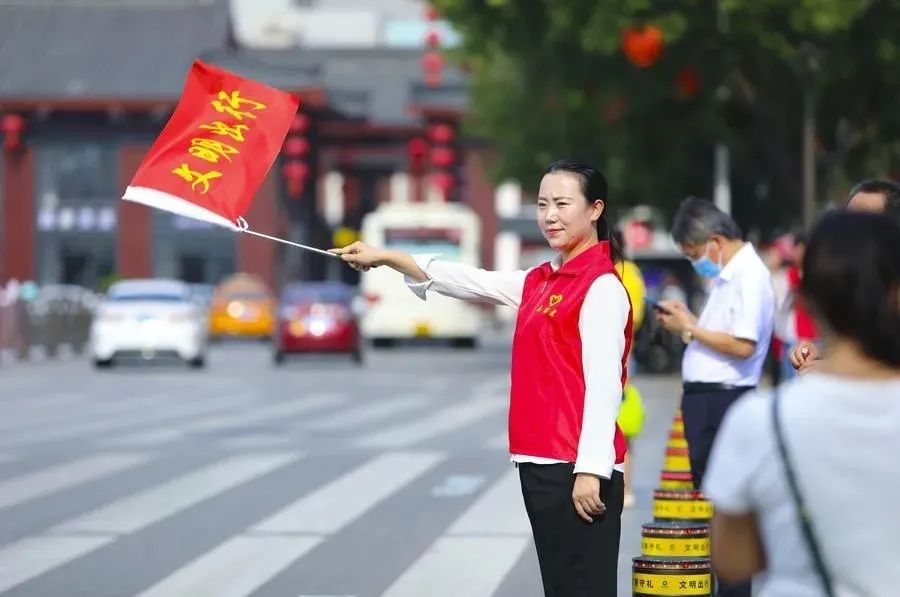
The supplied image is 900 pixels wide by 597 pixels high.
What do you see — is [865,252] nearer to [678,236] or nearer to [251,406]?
[678,236]

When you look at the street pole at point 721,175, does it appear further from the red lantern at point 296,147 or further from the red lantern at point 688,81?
the red lantern at point 296,147

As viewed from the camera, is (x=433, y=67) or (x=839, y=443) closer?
(x=839, y=443)

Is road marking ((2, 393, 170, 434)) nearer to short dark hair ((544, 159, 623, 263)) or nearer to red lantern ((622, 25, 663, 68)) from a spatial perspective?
red lantern ((622, 25, 663, 68))

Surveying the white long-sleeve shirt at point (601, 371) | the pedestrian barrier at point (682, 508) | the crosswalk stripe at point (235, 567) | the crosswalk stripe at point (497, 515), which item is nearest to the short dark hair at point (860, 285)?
the white long-sleeve shirt at point (601, 371)

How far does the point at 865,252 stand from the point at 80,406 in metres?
21.0

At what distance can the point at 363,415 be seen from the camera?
73.8 feet

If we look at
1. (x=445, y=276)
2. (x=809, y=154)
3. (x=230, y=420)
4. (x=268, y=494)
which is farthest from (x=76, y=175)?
(x=445, y=276)

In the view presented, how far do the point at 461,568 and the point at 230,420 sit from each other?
11.4 m

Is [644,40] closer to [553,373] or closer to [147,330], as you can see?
[147,330]

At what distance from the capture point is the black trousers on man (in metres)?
8.45

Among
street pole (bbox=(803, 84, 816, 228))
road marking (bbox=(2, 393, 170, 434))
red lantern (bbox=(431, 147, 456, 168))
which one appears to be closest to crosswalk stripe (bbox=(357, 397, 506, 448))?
road marking (bbox=(2, 393, 170, 434))

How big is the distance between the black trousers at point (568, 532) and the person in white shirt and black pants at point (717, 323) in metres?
2.58

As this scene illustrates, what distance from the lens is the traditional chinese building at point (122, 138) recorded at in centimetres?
7425

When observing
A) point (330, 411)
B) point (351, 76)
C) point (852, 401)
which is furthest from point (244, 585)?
point (351, 76)
